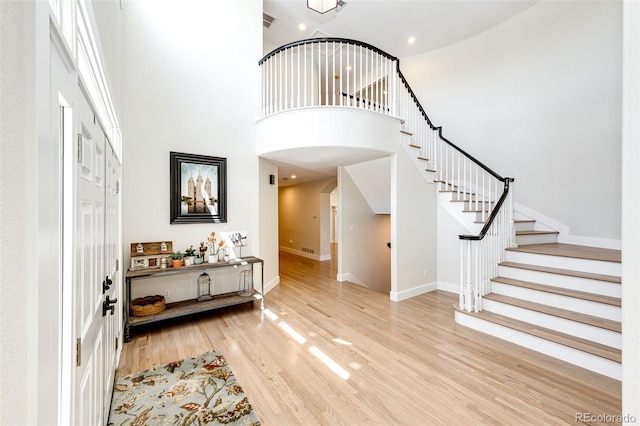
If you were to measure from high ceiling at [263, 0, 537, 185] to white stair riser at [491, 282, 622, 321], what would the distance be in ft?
10.7

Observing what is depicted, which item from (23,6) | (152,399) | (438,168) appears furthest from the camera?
(438,168)

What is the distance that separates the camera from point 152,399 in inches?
84.4

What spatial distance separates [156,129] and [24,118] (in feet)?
11.8

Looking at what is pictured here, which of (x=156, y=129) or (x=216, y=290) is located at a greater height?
(x=156, y=129)

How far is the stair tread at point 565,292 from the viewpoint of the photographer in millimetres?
2762

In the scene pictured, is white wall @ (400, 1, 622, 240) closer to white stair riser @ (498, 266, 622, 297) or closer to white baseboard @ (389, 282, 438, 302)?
white stair riser @ (498, 266, 622, 297)

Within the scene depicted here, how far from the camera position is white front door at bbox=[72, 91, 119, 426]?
1.08 metres

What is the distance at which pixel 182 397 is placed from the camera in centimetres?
217

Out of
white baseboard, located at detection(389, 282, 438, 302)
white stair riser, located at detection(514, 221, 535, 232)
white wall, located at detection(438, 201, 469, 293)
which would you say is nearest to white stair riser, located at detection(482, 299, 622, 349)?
white baseboard, located at detection(389, 282, 438, 302)

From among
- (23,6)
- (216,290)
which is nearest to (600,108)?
(23,6)

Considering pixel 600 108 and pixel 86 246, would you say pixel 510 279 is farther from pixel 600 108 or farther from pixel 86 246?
pixel 86 246

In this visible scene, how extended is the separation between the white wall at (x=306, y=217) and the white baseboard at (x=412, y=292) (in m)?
3.76

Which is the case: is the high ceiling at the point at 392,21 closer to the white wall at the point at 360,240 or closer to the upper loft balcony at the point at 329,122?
the upper loft balcony at the point at 329,122
